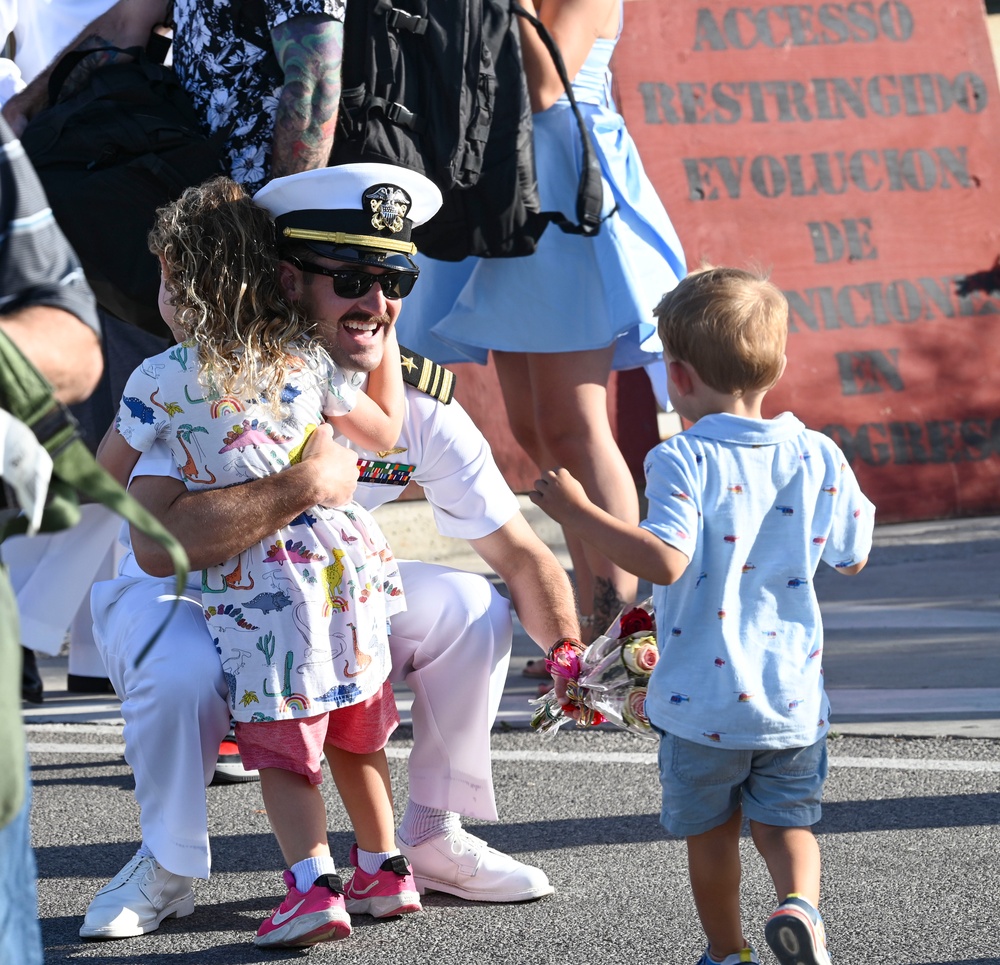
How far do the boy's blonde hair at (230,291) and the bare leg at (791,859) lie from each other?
1101 mm

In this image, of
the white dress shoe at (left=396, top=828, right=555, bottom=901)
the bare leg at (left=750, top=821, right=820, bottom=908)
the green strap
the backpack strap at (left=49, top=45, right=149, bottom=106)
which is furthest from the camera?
the backpack strap at (left=49, top=45, right=149, bottom=106)

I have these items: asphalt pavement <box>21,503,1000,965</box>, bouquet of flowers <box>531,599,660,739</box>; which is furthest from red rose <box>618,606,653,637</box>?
asphalt pavement <box>21,503,1000,965</box>

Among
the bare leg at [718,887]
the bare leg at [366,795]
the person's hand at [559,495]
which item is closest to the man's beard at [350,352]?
the person's hand at [559,495]

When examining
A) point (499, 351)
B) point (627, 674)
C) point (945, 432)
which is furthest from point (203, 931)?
point (945, 432)

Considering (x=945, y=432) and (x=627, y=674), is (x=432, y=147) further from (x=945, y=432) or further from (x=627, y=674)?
(x=945, y=432)

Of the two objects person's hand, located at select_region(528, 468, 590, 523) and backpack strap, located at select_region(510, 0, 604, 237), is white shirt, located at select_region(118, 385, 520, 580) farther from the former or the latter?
backpack strap, located at select_region(510, 0, 604, 237)

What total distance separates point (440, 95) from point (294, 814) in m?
1.74

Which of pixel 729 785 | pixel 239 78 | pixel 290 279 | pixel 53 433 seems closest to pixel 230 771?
pixel 290 279

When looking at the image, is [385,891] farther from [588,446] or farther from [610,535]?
[588,446]

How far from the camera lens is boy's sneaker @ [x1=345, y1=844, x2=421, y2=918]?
113 inches

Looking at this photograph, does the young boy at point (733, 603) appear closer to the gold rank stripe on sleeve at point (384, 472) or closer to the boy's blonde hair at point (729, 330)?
the boy's blonde hair at point (729, 330)

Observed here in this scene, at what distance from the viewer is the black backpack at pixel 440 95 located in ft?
A: 11.9

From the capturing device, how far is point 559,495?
248 centimetres

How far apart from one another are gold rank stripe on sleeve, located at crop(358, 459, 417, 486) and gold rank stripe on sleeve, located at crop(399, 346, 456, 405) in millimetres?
159
